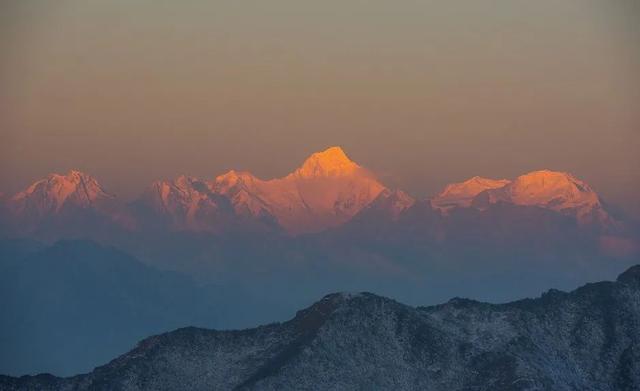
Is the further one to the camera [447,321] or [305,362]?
[447,321]

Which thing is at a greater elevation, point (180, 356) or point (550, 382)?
point (180, 356)

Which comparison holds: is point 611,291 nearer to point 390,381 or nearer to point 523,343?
point 523,343

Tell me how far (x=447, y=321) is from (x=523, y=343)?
10.7m

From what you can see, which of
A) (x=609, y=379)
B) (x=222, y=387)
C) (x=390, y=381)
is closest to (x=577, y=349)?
(x=609, y=379)

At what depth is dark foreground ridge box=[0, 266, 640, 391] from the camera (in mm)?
179500

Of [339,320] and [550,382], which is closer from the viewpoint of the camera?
[550,382]

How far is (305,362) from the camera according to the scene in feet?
593

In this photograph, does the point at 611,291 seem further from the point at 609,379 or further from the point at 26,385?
the point at 26,385

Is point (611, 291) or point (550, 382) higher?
point (611, 291)

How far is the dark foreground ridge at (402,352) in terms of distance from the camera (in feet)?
589

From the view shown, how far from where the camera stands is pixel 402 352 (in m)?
184

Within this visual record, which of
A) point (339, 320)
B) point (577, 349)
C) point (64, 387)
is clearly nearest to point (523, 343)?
point (577, 349)

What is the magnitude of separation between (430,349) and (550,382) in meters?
15.1

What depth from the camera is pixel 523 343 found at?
608 ft
